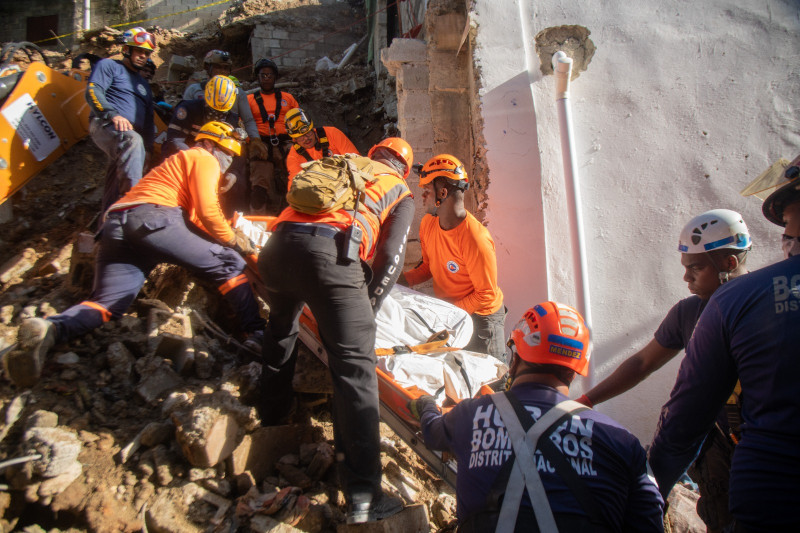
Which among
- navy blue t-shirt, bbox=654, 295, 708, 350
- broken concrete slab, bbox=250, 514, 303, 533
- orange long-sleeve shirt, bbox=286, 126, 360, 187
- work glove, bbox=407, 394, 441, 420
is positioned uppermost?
orange long-sleeve shirt, bbox=286, 126, 360, 187

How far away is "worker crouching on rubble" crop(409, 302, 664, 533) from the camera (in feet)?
4.79

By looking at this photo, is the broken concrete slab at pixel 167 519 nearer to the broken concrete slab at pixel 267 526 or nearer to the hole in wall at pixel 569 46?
the broken concrete slab at pixel 267 526

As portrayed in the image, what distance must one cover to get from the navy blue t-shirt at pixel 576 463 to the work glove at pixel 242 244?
217 cm

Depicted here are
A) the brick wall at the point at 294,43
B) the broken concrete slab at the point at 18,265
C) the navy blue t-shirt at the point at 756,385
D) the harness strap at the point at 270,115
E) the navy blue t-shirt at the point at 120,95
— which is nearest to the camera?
the navy blue t-shirt at the point at 756,385

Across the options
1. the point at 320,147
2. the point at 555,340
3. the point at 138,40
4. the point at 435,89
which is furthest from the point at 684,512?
the point at 138,40

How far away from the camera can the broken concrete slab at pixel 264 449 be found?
8.11 feet

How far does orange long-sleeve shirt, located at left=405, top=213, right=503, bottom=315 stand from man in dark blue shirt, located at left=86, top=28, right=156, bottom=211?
8.93 feet

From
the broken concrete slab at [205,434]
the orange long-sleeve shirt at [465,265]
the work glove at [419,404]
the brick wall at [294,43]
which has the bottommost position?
the broken concrete slab at [205,434]

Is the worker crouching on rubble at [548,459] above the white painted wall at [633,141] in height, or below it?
below

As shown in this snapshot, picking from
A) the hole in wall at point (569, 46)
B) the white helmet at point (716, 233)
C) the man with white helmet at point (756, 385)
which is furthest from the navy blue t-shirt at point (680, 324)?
the hole in wall at point (569, 46)

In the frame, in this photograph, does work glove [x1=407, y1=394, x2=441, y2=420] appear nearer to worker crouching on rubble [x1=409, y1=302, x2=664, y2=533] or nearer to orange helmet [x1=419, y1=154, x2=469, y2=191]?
worker crouching on rubble [x1=409, y1=302, x2=664, y2=533]

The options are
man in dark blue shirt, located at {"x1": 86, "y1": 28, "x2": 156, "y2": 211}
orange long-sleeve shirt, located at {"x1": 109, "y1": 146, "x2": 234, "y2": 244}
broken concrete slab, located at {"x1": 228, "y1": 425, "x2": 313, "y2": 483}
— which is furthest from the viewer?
man in dark blue shirt, located at {"x1": 86, "y1": 28, "x2": 156, "y2": 211}

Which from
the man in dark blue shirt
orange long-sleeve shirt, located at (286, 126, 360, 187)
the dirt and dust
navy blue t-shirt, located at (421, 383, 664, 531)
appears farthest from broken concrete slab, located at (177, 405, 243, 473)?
orange long-sleeve shirt, located at (286, 126, 360, 187)

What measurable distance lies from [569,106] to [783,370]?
10.0ft
